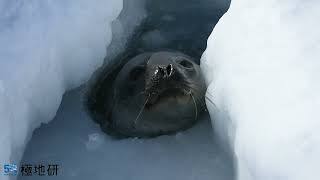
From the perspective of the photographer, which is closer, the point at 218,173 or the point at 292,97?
the point at 292,97

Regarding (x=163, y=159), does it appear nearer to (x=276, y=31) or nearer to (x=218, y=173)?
(x=218, y=173)

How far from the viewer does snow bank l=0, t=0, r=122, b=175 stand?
341 cm

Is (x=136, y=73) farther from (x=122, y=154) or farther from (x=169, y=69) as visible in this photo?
(x=122, y=154)

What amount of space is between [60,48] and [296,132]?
1968 millimetres

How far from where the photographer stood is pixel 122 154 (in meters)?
4.12

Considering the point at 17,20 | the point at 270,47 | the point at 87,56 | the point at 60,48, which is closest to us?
the point at 270,47

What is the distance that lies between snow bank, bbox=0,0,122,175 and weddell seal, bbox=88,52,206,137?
382 millimetres

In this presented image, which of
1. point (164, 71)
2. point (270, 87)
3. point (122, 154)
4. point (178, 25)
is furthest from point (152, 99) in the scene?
point (178, 25)

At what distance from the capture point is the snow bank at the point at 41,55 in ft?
11.2

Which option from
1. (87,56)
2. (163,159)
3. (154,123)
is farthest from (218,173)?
(87,56)

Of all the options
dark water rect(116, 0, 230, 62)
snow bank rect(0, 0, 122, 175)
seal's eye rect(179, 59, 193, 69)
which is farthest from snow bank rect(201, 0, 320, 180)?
dark water rect(116, 0, 230, 62)

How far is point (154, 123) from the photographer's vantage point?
439 cm

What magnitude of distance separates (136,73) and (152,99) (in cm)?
56

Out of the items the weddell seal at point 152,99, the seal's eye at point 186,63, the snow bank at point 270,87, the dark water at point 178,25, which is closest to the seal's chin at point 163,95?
the weddell seal at point 152,99
